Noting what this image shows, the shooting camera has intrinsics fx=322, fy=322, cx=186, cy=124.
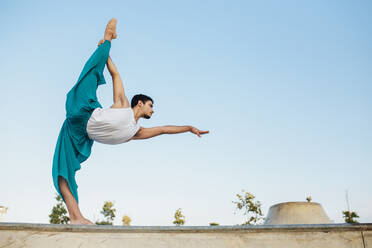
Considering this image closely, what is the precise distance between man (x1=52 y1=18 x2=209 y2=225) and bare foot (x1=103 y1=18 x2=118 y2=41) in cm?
2

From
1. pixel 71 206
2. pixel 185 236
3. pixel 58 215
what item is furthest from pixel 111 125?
pixel 58 215

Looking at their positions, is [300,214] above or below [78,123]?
below

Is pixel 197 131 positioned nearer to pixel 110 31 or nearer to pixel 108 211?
pixel 110 31

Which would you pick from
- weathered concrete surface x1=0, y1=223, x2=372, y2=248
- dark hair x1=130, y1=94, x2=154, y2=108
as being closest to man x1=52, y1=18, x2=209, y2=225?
dark hair x1=130, y1=94, x2=154, y2=108

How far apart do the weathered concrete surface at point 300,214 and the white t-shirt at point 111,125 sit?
12.0 feet

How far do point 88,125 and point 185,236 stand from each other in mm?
1938

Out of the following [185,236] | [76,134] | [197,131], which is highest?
[197,131]

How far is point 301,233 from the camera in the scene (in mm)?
2820

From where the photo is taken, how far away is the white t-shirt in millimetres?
3900

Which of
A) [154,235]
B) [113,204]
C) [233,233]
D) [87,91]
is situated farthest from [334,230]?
[113,204]

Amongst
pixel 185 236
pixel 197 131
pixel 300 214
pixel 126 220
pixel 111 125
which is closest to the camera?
pixel 185 236

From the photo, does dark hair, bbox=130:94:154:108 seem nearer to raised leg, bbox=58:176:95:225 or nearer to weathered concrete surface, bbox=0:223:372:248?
raised leg, bbox=58:176:95:225

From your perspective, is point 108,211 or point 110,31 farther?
point 108,211

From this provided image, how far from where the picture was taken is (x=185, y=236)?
108 inches
